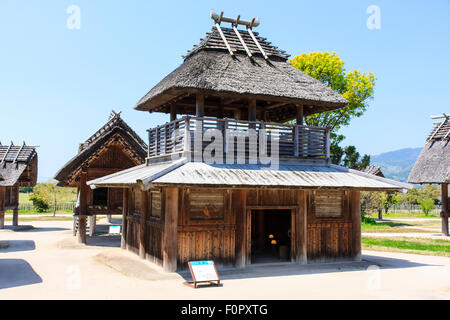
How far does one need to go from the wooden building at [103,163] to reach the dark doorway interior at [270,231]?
7.02m

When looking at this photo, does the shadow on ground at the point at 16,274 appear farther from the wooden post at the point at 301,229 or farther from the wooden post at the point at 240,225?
the wooden post at the point at 301,229

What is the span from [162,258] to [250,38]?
9617mm

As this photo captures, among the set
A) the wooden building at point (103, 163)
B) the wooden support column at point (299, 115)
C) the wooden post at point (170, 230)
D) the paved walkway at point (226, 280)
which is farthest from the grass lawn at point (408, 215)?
the wooden post at point (170, 230)

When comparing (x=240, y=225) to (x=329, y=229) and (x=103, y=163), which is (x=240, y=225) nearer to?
(x=329, y=229)

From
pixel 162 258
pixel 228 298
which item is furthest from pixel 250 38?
pixel 228 298

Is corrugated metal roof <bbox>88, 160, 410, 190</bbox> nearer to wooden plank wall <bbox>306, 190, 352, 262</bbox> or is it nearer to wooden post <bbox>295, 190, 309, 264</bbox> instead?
wooden plank wall <bbox>306, 190, 352, 262</bbox>

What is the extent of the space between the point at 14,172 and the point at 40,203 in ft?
52.9

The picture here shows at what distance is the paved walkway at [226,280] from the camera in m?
10.2

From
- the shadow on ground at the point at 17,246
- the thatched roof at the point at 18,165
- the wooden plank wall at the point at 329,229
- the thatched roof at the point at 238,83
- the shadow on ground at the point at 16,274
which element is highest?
the thatched roof at the point at 238,83

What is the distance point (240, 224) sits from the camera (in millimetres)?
13500

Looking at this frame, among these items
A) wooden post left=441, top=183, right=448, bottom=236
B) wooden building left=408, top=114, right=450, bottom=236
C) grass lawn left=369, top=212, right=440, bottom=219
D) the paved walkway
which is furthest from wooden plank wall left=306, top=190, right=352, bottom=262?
grass lawn left=369, top=212, right=440, bottom=219

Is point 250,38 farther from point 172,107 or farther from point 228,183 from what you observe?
point 228,183

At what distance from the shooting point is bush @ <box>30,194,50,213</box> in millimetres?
43312

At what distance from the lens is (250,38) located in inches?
695
